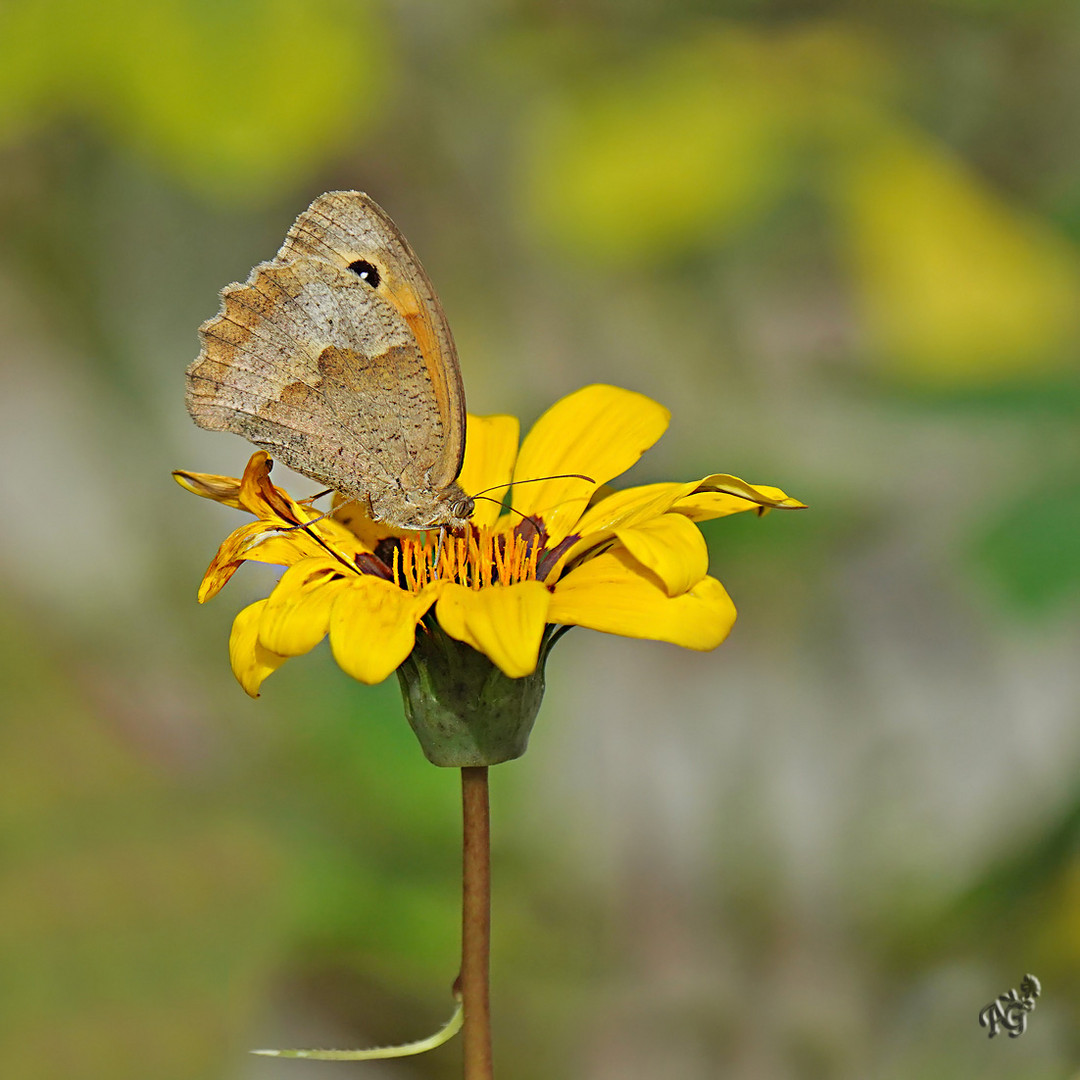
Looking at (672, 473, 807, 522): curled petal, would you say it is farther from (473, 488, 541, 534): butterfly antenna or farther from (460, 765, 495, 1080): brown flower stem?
(460, 765, 495, 1080): brown flower stem

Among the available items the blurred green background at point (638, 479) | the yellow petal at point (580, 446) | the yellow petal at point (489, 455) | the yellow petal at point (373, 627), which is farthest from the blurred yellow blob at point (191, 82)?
the yellow petal at point (373, 627)

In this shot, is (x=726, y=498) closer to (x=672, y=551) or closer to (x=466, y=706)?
(x=672, y=551)

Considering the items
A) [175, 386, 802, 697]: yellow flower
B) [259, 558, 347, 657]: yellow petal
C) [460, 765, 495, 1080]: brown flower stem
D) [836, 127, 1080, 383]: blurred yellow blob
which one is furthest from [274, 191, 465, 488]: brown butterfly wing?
[836, 127, 1080, 383]: blurred yellow blob

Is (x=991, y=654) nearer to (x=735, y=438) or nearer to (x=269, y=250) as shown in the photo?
(x=735, y=438)

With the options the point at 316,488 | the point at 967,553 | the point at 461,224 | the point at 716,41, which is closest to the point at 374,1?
the point at 461,224

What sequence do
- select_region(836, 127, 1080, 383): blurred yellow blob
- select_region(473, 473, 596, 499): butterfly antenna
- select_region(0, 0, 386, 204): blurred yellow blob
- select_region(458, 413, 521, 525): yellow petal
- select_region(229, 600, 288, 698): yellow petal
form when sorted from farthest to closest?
select_region(0, 0, 386, 204): blurred yellow blob → select_region(836, 127, 1080, 383): blurred yellow blob → select_region(458, 413, 521, 525): yellow petal → select_region(473, 473, 596, 499): butterfly antenna → select_region(229, 600, 288, 698): yellow petal

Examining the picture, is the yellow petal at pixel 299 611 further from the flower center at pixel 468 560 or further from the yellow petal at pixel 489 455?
the yellow petal at pixel 489 455
